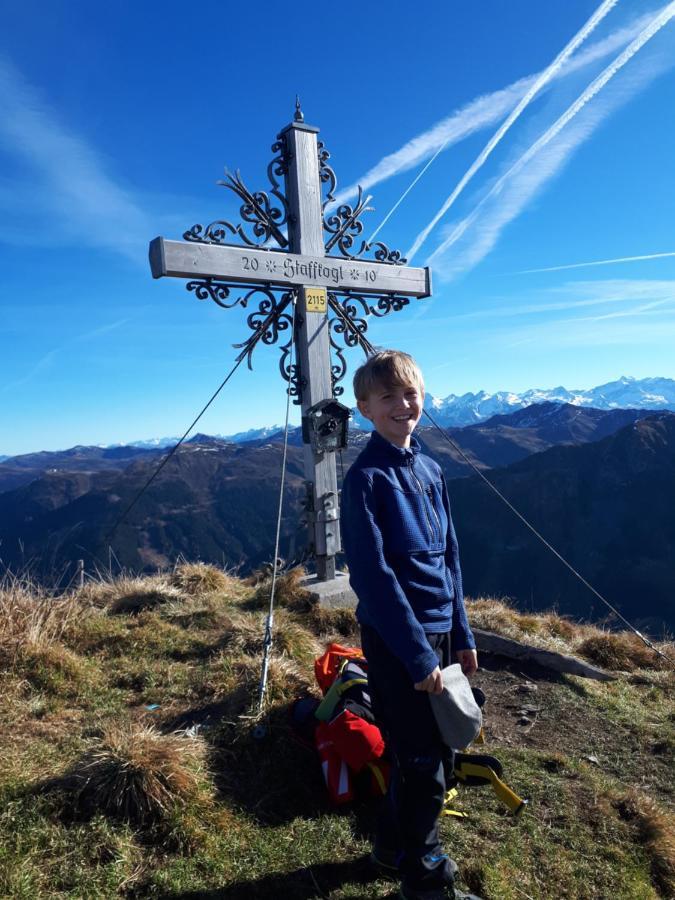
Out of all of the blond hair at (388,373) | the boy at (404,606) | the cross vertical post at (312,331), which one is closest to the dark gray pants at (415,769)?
the boy at (404,606)

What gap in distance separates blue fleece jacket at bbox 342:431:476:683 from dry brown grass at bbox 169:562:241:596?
18.8ft

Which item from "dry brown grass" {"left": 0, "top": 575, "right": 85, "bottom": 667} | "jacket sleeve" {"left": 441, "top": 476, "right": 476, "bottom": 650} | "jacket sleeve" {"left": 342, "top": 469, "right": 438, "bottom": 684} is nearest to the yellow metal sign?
"dry brown grass" {"left": 0, "top": 575, "right": 85, "bottom": 667}

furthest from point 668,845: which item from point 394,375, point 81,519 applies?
point 81,519

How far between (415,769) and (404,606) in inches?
34.5

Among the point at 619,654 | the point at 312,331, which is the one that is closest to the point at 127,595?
the point at 312,331

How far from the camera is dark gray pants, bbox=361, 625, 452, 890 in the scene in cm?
298

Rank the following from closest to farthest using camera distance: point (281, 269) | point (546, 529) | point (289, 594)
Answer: point (281, 269), point (289, 594), point (546, 529)

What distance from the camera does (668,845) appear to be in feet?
11.2

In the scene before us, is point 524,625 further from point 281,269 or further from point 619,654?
point 281,269

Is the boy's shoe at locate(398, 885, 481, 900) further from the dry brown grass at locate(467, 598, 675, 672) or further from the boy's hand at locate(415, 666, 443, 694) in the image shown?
the dry brown grass at locate(467, 598, 675, 672)

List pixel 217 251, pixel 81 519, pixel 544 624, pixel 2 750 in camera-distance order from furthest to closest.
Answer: pixel 81 519 < pixel 544 624 < pixel 217 251 < pixel 2 750

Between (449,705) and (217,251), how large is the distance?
590 cm

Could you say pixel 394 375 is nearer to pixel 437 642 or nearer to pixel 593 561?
pixel 437 642

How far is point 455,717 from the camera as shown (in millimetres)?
2906
